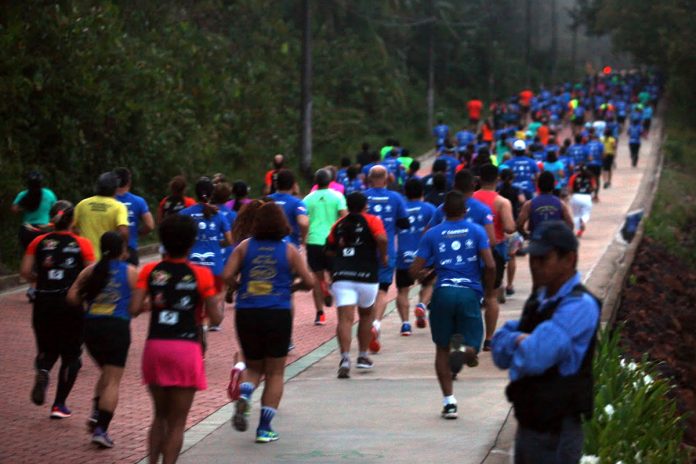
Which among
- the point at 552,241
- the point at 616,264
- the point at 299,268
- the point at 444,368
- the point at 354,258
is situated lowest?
the point at 616,264

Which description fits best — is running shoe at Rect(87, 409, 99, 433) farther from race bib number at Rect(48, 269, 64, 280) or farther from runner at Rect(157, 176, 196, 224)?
runner at Rect(157, 176, 196, 224)

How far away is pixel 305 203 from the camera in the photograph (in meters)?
15.6

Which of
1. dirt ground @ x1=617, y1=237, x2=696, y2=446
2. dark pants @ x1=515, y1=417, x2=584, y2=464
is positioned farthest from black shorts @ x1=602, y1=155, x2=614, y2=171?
dark pants @ x1=515, y1=417, x2=584, y2=464

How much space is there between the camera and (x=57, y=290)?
425 inches

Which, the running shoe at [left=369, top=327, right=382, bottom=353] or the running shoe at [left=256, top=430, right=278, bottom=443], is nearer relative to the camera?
the running shoe at [left=256, top=430, right=278, bottom=443]

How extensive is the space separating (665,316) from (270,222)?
14.3 m

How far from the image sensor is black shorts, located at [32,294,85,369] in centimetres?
1083

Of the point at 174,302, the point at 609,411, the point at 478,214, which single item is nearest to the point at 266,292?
the point at 174,302

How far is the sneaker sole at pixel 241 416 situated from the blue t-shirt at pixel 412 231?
565 cm

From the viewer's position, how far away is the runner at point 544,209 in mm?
16297

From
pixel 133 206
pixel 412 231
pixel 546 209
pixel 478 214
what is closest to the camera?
pixel 478 214

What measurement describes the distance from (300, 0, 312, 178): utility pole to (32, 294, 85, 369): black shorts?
23594 mm

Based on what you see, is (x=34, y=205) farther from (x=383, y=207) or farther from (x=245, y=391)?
(x=245, y=391)

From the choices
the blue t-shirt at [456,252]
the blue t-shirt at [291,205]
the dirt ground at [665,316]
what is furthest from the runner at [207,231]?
the dirt ground at [665,316]
